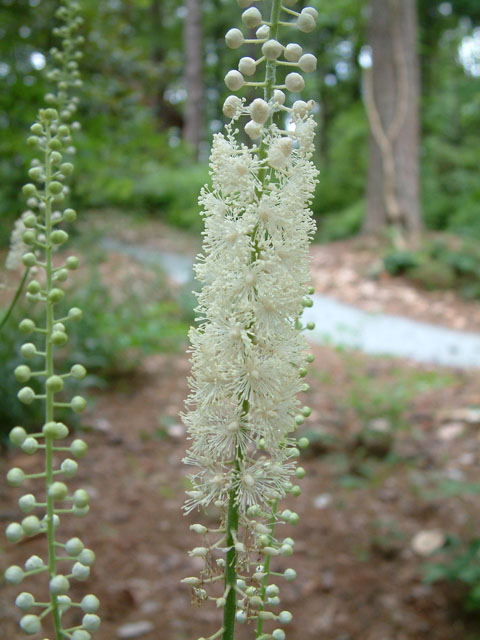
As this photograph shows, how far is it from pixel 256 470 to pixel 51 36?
331 cm

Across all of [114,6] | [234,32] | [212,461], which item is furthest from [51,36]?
[212,461]

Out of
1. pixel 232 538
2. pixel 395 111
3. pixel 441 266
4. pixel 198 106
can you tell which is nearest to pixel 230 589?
pixel 232 538

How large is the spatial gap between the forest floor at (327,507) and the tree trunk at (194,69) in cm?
1354

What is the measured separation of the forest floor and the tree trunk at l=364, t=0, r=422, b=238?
571 cm

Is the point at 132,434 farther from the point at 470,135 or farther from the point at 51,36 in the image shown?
the point at 470,135

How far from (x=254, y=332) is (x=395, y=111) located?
12224 millimetres

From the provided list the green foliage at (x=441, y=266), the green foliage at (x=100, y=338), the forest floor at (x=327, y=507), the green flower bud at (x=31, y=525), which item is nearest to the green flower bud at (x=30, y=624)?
the green flower bud at (x=31, y=525)

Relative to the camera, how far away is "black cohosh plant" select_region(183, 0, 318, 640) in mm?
1271

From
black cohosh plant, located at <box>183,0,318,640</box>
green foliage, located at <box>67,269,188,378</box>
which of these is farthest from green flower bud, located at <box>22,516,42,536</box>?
green foliage, located at <box>67,269,188,378</box>

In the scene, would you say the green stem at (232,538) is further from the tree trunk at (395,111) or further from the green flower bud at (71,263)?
the tree trunk at (395,111)

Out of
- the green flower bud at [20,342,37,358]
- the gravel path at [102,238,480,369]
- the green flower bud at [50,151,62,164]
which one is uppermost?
the green flower bud at [50,151,62,164]

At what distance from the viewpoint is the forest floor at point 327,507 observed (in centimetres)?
385

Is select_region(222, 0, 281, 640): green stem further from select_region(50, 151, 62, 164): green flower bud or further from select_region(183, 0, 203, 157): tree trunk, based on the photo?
select_region(183, 0, 203, 157): tree trunk

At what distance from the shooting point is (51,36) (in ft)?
12.2
